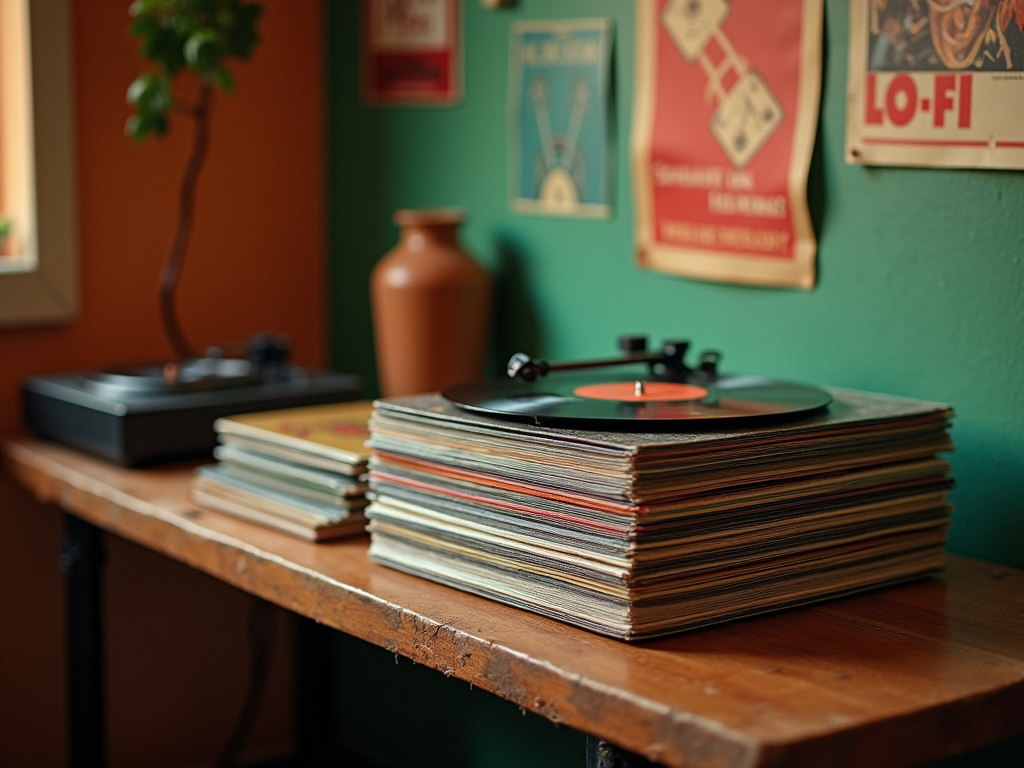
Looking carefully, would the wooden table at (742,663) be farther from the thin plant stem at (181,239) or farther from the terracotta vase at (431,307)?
the thin plant stem at (181,239)

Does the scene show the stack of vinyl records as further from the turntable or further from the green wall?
the green wall

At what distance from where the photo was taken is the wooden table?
89cm

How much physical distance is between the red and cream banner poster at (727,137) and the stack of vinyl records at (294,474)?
46 centimetres

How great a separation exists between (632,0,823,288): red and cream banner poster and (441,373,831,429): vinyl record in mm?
258

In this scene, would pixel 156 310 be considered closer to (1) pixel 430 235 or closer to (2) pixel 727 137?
(1) pixel 430 235

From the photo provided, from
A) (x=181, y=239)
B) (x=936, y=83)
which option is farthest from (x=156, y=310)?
(x=936, y=83)

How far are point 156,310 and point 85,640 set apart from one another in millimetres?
537

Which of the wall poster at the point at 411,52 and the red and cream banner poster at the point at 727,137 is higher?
the wall poster at the point at 411,52

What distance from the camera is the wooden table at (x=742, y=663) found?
0.89m

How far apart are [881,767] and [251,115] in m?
1.57

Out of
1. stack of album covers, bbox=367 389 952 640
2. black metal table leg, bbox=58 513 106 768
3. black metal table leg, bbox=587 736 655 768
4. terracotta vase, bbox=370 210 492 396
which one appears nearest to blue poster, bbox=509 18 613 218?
terracotta vase, bbox=370 210 492 396

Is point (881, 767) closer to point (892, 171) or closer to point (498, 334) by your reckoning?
point (892, 171)

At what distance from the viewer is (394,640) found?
45.3 inches

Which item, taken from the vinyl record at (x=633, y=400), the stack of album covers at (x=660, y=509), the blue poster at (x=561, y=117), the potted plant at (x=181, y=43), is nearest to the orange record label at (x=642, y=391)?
the vinyl record at (x=633, y=400)
